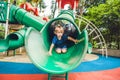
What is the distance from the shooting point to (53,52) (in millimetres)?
8617

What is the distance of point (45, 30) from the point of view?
9.12m

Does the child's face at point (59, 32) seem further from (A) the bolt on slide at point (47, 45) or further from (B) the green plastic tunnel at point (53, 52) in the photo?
(B) the green plastic tunnel at point (53, 52)

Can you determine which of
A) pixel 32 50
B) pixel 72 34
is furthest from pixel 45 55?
pixel 72 34

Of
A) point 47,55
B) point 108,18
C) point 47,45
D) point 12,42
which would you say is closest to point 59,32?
point 47,45

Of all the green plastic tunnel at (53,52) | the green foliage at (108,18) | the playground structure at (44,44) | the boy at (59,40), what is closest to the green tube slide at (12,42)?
the playground structure at (44,44)

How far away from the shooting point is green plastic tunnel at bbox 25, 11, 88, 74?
6.43 meters

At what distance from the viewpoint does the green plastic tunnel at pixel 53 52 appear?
6434mm

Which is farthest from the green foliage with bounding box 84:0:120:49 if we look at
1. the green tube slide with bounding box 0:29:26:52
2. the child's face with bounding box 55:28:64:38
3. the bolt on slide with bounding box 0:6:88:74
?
the child's face with bounding box 55:28:64:38

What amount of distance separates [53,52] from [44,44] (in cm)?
46

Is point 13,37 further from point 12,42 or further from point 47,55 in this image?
point 47,55

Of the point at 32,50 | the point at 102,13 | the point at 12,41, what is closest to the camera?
the point at 32,50

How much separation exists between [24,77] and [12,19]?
5.10 m

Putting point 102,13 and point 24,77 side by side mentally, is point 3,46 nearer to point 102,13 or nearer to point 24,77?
point 24,77

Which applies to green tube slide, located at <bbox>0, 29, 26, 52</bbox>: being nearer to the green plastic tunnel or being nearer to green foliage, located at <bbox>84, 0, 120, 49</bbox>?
the green plastic tunnel
